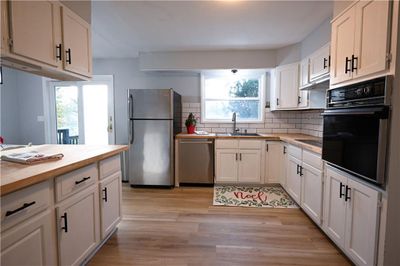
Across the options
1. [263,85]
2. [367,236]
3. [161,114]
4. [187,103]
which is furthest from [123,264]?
[263,85]

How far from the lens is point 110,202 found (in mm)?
2055

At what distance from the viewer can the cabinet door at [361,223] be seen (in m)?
1.45

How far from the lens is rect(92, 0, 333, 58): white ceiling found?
2299 mm

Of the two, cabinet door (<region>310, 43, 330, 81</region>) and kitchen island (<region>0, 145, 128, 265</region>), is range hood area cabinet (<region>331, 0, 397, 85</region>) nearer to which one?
cabinet door (<region>310, 43, 330, 81</region>)

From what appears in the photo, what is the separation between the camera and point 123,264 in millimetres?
1784

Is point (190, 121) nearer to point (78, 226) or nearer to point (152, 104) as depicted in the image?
point (152, 104)

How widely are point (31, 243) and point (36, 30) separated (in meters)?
1.35

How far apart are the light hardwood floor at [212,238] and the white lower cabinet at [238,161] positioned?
0.77m

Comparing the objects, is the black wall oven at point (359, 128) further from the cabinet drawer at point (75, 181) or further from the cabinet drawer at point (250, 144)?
the cabinet drawer at point (75, 181)

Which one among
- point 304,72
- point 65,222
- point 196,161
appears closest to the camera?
point 65,222

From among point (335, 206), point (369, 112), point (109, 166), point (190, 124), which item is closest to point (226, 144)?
point (190, 124)

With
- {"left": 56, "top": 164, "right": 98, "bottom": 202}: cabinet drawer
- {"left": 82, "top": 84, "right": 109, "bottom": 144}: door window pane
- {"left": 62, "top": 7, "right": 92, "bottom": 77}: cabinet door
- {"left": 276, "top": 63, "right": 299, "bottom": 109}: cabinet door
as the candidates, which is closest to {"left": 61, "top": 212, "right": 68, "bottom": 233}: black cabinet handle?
{"left": 56, "top": 164, "right": 98, "bottom": 202}: cabinet drawer

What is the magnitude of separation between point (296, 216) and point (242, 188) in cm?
112

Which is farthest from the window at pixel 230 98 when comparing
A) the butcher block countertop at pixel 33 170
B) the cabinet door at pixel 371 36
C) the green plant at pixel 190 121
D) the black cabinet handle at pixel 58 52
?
the butcher block countertop at pixel 33 170
